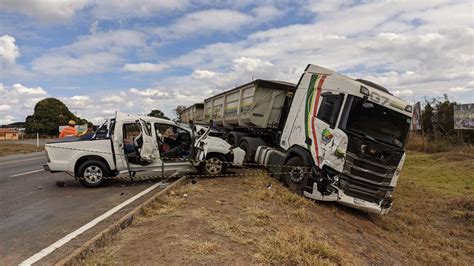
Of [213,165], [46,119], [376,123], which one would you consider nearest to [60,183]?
[213,165]

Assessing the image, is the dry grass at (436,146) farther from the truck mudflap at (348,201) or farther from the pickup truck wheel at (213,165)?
the pickup truck wheel at (213,165)

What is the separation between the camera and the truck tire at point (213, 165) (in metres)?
10.6

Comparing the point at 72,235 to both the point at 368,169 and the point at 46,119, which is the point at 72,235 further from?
the point at 46,119

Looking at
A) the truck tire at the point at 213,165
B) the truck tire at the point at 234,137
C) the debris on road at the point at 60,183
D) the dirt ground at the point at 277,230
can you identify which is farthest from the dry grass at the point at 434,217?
the debris on road at the point at 60,183

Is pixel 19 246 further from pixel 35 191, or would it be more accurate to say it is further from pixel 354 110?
pixel 354 110

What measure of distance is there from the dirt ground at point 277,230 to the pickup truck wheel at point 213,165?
1.36ft

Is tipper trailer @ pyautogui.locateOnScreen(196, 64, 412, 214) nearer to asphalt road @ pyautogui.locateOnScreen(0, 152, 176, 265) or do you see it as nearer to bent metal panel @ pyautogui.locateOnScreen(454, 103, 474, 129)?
asphalt road @ pyautogui.locateOnScreen(0, 152, 176, 265)

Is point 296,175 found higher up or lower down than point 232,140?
lower down

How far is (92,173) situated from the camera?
372 inches

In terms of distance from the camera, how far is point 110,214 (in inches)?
262

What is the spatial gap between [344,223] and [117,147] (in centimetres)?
557

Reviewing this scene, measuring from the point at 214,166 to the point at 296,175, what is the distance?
2.67 m

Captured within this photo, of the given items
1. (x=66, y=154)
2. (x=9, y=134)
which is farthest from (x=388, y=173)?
(x=9, y=134)

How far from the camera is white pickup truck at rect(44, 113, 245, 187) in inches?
369
